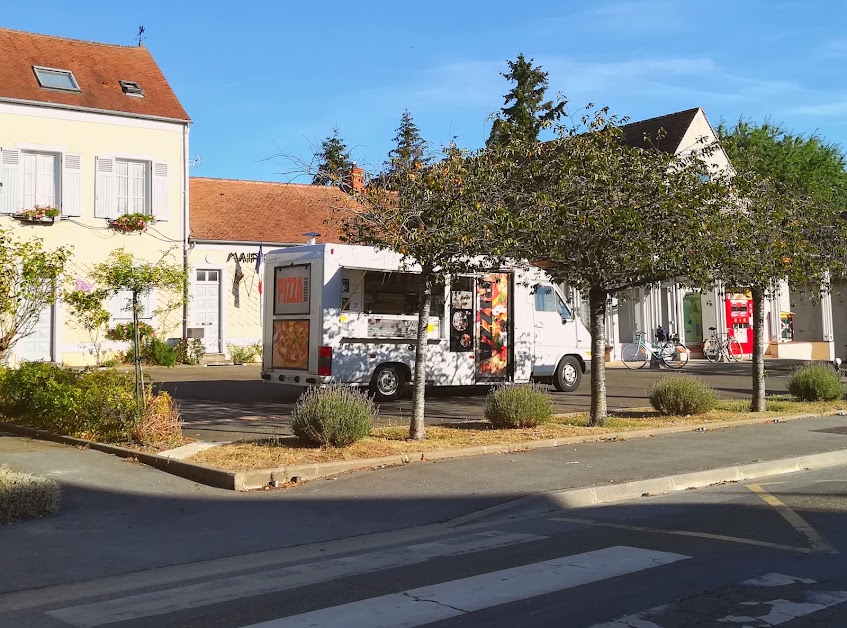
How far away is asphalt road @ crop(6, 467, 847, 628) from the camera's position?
516cm

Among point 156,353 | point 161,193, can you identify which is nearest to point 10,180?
point 161,193

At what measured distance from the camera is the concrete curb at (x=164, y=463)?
9.17 meters

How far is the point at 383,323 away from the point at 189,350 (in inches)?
473

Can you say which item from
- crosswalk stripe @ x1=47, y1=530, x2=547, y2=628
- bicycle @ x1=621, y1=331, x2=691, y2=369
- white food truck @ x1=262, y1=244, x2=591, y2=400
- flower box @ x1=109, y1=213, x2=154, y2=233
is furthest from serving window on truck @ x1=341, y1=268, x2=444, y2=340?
bicycle @ x1=621, y1=331, x2=691, y2=369

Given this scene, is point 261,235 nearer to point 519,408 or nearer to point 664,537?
point 519,408

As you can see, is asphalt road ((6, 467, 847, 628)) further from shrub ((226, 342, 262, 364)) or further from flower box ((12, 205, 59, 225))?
shrub ((226, 342, 262, 364))

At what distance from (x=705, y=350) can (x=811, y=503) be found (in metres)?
24.4

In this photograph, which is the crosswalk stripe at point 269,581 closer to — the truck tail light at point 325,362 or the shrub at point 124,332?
the truck tail light at point 325,362

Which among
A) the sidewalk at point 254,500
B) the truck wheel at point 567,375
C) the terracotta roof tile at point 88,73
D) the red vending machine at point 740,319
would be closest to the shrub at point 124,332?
the terracotta roof tile at point 88,73

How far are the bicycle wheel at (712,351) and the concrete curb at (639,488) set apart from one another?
2082cm

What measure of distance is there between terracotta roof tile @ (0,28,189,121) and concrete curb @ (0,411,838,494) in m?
15.3

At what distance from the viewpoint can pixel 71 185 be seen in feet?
83.3

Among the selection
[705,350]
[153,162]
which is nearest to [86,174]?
[153,162]

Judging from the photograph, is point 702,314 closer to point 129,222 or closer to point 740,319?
point 740,319
